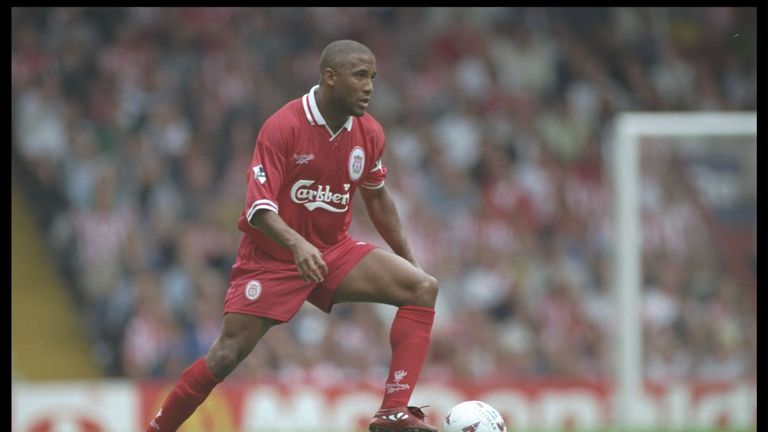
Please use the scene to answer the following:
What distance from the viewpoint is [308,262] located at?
21.5 feet

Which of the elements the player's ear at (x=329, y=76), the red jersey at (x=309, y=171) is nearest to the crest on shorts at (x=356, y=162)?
the red jersey at (x=309, y=171)

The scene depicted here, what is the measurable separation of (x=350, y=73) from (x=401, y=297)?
1231 mm

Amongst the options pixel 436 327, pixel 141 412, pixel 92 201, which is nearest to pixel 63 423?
pixel 141 412

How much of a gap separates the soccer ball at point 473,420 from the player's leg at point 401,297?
167mm

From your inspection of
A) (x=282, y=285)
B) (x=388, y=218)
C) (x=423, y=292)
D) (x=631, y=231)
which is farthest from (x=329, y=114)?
(x=631, y=231)

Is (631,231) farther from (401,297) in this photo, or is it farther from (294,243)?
(294,243)

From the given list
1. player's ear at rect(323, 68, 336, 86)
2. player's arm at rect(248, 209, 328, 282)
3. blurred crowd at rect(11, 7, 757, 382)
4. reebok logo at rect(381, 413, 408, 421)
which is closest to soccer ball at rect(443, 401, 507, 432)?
reebok logo at rect(381, 413, 408, 421)

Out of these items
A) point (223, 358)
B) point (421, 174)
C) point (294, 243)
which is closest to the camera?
point (294, 243)

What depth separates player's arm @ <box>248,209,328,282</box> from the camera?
6551 mm

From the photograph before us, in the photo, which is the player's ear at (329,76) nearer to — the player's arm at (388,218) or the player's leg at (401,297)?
the player's arm at (388,218)

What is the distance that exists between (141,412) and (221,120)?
4.44 m

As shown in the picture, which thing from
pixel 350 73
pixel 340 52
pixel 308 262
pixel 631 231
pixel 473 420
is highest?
pixel 631 231

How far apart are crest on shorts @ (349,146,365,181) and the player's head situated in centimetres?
31

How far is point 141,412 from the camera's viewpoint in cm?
1307
